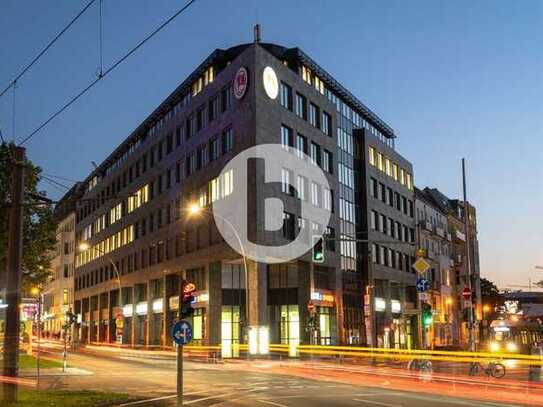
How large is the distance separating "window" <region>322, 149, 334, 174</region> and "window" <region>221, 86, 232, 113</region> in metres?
9.82

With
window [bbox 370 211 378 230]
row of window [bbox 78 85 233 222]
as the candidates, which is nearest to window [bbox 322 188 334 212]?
window [bbox 370 211 378 230]

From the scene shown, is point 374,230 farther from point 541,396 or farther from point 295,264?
point 541,396

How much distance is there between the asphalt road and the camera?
19047 mm

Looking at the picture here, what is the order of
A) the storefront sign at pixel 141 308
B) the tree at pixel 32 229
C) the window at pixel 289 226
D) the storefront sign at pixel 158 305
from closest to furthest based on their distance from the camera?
the tree at pixel 32 229, the window at pixel 289 226, the storefront sign at pixel 158 305, the storefront sign at pixel 141 308

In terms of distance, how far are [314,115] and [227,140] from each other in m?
9.25

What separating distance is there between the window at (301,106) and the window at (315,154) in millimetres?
2554

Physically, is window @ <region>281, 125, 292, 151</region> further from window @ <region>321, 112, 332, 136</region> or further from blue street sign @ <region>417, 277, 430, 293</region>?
blue street sign @ <region>417, 277, 430, 293</region>

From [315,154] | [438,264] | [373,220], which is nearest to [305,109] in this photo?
[315,154]

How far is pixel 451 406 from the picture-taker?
18031mm

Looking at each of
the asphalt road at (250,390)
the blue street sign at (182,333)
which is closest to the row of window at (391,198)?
the asphalt road at (250,390)

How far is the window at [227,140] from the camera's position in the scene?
5369 centimetres

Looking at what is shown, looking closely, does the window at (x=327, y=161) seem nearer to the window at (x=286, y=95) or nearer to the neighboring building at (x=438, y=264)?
the window at (x=286, y=95)

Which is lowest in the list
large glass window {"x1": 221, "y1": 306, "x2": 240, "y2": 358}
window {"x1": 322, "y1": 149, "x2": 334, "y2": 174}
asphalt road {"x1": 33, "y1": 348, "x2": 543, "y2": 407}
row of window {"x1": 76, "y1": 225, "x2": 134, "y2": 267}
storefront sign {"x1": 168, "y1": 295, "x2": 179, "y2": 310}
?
asphalt road {"x1": 33, "y1": 348, "x2": 543, "y2": 407}

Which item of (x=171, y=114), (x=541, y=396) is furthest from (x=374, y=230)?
(x=541, y=396)
